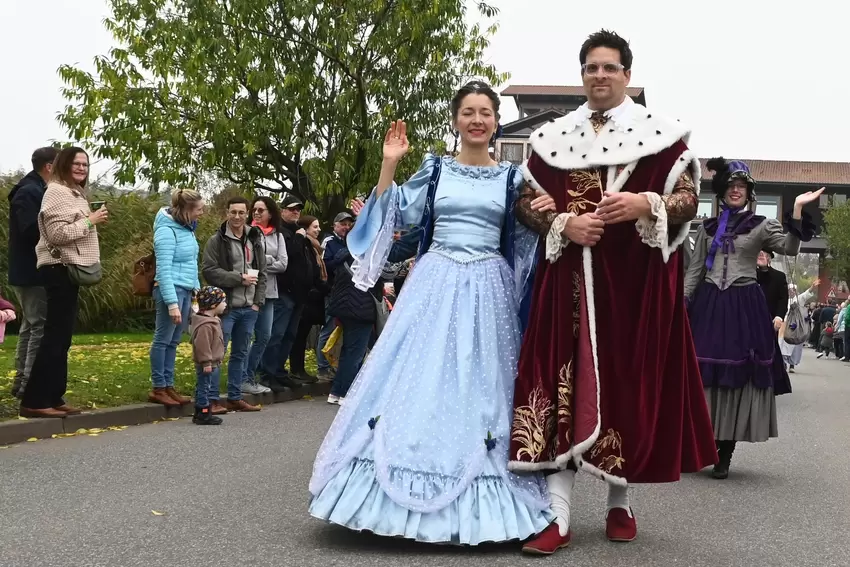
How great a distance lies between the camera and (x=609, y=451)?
4.48m

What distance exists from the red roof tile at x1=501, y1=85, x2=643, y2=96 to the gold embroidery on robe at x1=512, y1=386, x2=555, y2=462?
49525mm

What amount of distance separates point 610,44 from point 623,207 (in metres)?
0.76

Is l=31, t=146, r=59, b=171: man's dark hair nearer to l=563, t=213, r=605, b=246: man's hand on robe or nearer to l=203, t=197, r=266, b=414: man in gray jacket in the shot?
l=203, t=197, r=266, b=414: man in gray jacket

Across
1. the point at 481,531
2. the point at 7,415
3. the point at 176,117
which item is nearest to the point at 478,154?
the point at 481,531

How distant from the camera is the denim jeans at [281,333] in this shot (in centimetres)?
1060

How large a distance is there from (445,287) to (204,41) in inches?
498

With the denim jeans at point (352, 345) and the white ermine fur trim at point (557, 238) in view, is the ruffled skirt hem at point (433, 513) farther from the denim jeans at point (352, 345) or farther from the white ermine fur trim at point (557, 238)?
the denim jeans at point (352, 345)

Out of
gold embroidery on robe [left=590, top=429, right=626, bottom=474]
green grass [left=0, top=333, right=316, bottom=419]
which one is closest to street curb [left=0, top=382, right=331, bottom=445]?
green grass [left=0, top=333, right=316, bottom=419]

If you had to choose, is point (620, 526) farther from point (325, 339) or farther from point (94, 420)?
point (325, 339)

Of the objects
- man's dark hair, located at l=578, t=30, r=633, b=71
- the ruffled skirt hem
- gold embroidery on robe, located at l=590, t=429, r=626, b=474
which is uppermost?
man's dark hair, located at l=578, t=30, r=633, b=71

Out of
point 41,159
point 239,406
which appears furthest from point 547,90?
point 41,159

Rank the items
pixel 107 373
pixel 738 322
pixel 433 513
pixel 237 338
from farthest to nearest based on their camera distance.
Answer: pixel 107 373, pixel 237 338, pixel 738 322, pixel 433 513

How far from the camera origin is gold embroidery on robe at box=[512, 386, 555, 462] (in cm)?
441

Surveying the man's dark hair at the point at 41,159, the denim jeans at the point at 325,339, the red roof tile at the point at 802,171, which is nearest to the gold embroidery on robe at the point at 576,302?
the man's dark hair at the point at 41,159
